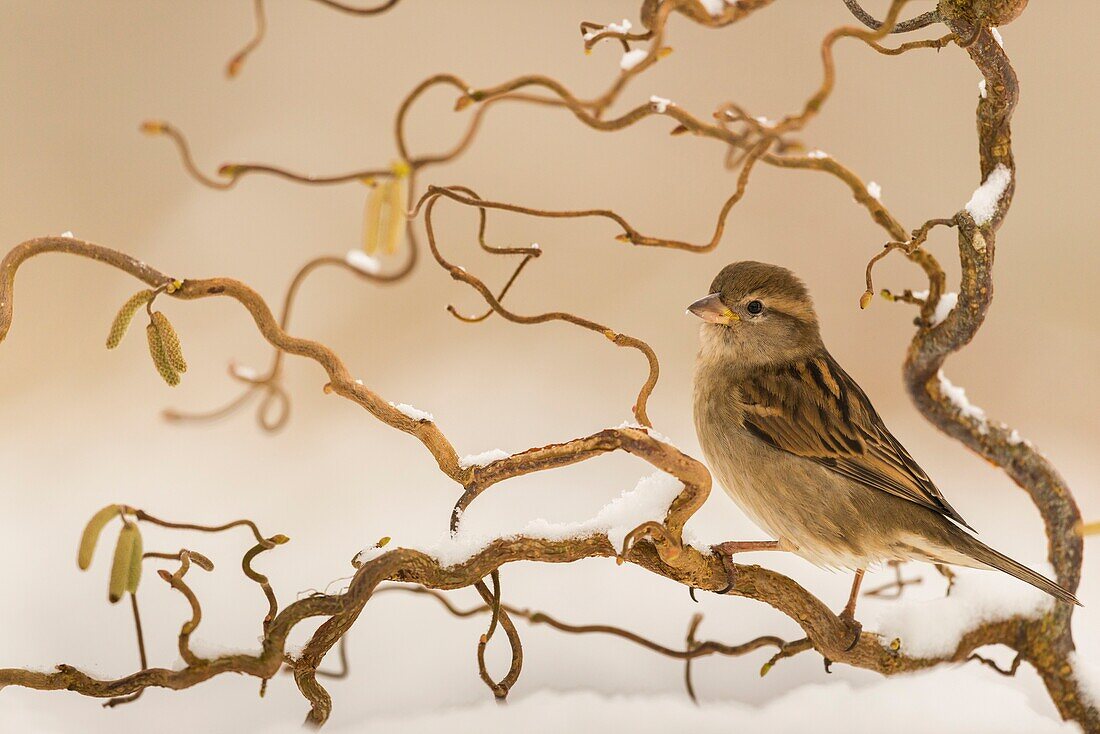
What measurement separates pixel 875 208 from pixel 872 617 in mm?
559

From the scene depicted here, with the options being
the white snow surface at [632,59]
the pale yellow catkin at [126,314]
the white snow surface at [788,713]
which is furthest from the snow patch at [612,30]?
the white snow surface at [788,713]

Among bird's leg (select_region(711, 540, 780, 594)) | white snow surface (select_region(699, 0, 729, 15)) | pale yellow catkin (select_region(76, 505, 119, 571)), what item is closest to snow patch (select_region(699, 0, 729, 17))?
white snow surface (select_region(699, 0, 729, 15))

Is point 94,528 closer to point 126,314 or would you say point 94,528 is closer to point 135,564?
point 135,564

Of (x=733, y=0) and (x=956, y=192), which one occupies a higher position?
(x=956, y=192)

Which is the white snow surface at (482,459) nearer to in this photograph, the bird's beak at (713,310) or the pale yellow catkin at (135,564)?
the pale yellow catkin at (135,564)

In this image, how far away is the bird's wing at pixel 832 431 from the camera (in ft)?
4.82

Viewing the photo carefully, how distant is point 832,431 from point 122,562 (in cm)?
97

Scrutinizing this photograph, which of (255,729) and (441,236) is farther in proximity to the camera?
(441,236)

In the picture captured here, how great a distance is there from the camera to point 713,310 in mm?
1566

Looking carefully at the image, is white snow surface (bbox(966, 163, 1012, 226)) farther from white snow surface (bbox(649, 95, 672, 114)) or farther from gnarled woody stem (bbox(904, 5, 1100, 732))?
white snow surface (bbox(649, 95, 672, 114))

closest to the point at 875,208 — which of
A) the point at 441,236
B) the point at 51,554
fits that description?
the point at 441,236

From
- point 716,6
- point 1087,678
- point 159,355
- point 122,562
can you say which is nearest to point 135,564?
point 122,562

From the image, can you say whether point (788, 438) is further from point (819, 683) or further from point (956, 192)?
point (956, 192)

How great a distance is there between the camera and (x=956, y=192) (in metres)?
2.85
